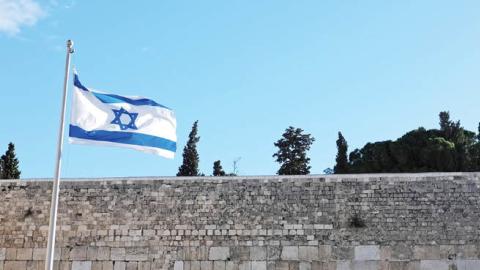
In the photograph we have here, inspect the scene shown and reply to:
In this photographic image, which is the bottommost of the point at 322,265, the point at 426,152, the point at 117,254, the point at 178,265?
the point at 178,265

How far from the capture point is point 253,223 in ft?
50.0

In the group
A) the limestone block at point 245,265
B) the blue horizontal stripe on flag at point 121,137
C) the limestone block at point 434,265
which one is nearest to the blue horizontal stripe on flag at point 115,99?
the blue horizontal stripe on flag at point 121,137

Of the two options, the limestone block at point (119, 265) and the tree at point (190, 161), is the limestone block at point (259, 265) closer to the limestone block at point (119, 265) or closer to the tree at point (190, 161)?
the limestone block at point (119, 265)

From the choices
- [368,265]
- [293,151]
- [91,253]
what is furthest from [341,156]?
[91,253]

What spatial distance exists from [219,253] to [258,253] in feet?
3.10

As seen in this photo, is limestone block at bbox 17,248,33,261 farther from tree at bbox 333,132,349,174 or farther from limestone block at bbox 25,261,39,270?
tree at bbox 333,132,349,174

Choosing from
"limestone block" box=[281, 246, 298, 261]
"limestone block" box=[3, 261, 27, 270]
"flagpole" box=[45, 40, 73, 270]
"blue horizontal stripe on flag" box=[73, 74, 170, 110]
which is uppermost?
"blue horizontal stripe on flag" box=[73, 74, 170, 110]

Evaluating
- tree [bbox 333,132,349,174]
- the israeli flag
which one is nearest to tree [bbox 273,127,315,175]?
tree [bbox 333,132,349,174]

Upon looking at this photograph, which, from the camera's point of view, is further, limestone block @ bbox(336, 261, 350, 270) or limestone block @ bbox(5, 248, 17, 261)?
limestone block @ bbox(5, 248, 17, 261)

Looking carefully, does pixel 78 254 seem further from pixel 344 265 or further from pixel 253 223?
pixel 344 265

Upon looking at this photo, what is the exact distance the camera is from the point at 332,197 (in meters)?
15.3

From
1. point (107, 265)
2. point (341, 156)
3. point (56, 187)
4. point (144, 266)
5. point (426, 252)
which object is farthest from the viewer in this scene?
point (341, 156)

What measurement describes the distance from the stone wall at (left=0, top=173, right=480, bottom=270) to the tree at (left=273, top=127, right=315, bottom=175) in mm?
14129

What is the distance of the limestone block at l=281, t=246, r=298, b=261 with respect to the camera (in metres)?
14.9
